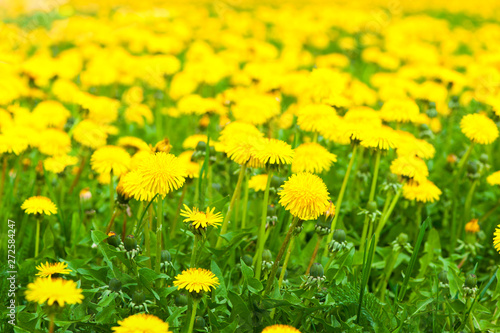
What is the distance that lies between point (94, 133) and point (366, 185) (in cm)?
140

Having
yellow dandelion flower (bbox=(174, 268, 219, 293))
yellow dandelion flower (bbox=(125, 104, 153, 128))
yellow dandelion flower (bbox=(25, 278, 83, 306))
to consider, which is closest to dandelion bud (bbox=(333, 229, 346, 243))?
yellow dandelion flower (bbox=(174, 268, 219, 293))

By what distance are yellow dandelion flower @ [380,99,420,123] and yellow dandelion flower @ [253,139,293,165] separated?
0.94 m

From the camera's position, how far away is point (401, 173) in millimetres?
2043

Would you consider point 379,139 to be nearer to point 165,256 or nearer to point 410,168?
point 410,168

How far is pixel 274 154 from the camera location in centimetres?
162

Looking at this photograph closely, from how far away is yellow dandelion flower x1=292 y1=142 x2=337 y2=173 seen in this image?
1.91 m

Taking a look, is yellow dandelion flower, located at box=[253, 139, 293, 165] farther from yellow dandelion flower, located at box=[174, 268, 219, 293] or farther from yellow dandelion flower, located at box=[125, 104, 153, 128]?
yellow dandelion flower, located at box=[125, 104, 153, 128]

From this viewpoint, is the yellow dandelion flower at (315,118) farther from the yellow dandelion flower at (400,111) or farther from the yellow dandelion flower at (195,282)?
the yellow dandelion flower at (195,282)

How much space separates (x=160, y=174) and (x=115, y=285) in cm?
39

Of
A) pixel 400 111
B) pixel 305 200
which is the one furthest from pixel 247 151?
pixel 400 111

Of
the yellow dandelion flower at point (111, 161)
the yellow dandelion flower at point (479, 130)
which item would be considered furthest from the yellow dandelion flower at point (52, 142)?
the yellow dandelion flower at point (479, 130)

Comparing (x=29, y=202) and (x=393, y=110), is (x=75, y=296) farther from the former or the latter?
(x=393, y=110)

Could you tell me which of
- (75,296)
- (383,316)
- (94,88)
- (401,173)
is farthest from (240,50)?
(75,296)

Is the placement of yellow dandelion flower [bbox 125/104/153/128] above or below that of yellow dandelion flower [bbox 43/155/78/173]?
above
